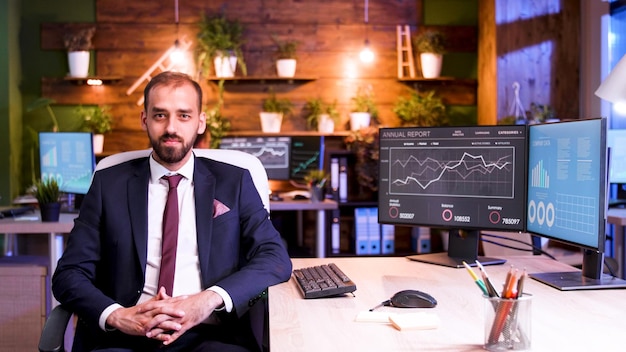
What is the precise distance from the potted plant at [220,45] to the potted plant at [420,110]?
1373 mm

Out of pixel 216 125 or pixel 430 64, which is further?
pixel 430 64

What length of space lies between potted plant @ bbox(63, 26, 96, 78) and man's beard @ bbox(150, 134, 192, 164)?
419 centimetres

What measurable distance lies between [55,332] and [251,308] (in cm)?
57

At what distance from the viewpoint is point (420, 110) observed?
637 centimetres

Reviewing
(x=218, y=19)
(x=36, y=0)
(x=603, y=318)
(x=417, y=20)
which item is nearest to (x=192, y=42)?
(x=218, y=19)

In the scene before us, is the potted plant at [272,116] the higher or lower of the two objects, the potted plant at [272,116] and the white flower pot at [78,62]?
the lower

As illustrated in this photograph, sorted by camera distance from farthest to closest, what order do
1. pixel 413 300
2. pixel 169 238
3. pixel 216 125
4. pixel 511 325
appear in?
pixel 216 125
pixel 169 238
pixel 413 300
pixel 511 325

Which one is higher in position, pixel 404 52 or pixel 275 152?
pixel 404 52

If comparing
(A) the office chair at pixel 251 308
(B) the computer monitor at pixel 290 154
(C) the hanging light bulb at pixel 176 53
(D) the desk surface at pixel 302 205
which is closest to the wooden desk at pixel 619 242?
(D) the desk surface at pixel 302 205

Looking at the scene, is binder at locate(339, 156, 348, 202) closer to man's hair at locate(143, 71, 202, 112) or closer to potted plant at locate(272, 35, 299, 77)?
potted plant at locate(272, 35, 299, 77)

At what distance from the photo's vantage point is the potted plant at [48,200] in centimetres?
394

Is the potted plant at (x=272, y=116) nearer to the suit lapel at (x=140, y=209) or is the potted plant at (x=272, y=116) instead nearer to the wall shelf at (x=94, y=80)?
the wall shelf at (x=94, y=80)

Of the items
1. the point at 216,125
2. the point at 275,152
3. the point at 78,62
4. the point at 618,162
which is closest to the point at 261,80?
the point at 216,125

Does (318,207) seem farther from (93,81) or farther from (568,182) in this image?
(568,182)
